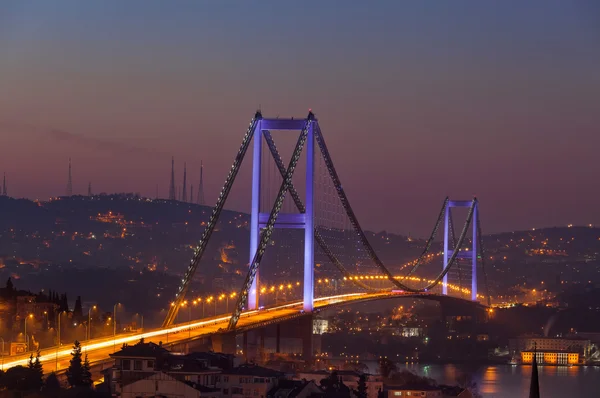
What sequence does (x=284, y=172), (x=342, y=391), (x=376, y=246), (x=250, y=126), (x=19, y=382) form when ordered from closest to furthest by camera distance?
(x=19, y=382)
(x=342, y=391)
(x=250, y=126)
(x=284, y=172)
(x=376, y=246)

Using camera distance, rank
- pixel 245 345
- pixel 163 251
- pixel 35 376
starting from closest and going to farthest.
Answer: pixel 35 376 < pixel 245 345 < pixel 163 251

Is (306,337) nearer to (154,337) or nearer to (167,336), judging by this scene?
(167,336)

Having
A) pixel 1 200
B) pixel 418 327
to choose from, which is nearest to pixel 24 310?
pixel 418 327

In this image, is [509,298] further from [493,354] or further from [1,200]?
[1,200]

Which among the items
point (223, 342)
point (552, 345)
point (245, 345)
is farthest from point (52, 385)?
point (552, 345)

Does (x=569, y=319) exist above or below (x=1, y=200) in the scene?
below

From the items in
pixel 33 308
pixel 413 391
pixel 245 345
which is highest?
pixel 33 308

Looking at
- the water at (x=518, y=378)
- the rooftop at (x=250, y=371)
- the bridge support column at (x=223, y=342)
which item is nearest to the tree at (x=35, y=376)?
the rooftop at (x=250, y=371)
